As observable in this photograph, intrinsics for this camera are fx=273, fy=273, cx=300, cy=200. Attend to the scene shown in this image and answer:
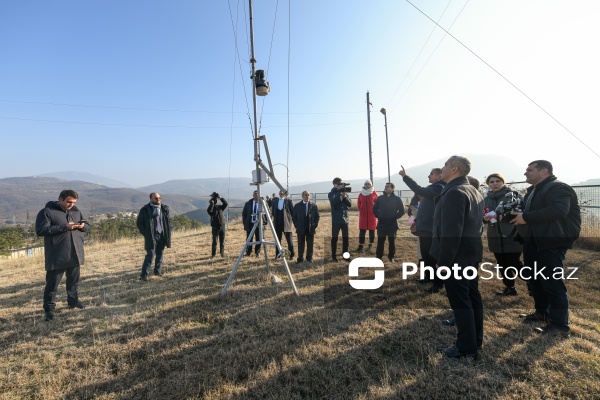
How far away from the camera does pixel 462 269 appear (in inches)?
106

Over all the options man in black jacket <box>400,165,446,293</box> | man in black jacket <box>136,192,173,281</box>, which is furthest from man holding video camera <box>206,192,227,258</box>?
man in black jacket <box>400,165,446,293</box>

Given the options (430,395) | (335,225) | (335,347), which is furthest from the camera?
(335,225)

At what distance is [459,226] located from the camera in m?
2.66

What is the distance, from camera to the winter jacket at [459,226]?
8.75 feet

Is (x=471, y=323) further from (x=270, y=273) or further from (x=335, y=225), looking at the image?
(x=335, y=225)

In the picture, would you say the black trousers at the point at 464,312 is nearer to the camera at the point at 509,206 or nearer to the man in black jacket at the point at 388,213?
the camera at the point at 509,206

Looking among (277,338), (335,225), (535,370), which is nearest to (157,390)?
(277,338)

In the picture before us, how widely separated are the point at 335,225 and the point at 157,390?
17.0ft

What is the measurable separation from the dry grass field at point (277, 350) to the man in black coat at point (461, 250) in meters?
0.30

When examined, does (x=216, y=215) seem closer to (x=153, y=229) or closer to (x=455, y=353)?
(x=153, y=229)

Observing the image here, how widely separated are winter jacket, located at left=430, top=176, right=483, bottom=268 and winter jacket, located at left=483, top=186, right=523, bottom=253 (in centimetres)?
166

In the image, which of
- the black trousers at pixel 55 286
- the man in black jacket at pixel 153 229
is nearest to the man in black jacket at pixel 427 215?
the man in black jacket at pixel 153 229
